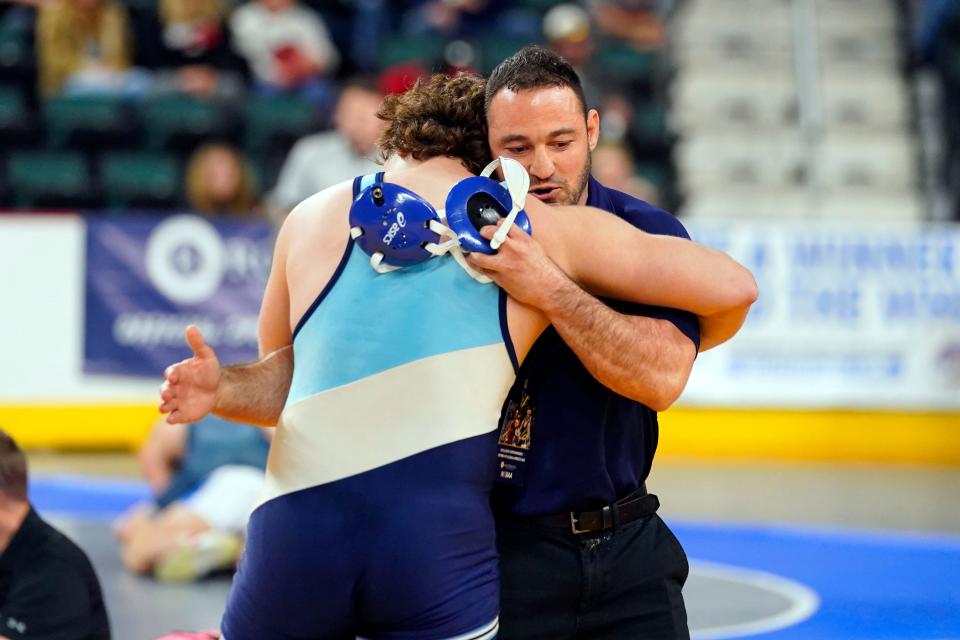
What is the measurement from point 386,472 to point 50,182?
8.57 meters

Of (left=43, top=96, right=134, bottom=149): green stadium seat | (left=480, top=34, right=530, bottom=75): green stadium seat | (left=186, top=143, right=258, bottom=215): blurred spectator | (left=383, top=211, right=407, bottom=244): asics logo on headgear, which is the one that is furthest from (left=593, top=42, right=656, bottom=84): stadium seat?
(left=383, top=211, right=407, bottom=244): asics logo on headgear

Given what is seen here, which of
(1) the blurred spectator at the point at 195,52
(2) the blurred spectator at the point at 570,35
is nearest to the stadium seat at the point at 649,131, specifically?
(2) the blurred spectator at the point at 570,35

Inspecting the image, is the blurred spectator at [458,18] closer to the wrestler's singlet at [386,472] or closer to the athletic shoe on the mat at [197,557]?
the athletic shoe on the mat at [197,557]

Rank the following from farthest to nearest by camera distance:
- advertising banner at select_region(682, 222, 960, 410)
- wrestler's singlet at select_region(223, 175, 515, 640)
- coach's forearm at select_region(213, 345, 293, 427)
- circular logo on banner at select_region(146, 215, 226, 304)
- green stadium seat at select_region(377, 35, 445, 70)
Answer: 1. green stadium seat at select_region(377, 35, 445, 70)
2. circular logo on banner at select_region(146, 215, 226, 304)
3. advertising banner at select_region(682, 222, 960, 410)
4. coach's forearm at select_region(213, 345, 293, 427)
5. wrestler's singlet at select_region(223, 175, 515, 640)

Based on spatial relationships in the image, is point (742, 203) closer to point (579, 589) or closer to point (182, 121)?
point (182, 121)

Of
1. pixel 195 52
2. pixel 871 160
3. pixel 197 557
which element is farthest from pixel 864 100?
pixel 197 557

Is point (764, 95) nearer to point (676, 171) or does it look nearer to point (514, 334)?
point (676, 171)

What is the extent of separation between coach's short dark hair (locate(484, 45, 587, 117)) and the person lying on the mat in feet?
0.99

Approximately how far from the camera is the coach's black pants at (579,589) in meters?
3.03

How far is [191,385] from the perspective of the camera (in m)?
2.85

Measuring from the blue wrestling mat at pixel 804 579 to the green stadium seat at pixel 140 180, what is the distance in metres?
2.92

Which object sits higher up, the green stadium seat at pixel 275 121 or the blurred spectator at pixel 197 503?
the green stadium seat at pixel 275 121

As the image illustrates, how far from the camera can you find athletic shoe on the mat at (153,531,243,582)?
598 centimetres

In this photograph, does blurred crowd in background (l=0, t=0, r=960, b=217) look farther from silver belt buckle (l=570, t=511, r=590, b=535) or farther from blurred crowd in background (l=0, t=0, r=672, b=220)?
A: silver belt buckle (l=570, t=511, r=590, b=535)
